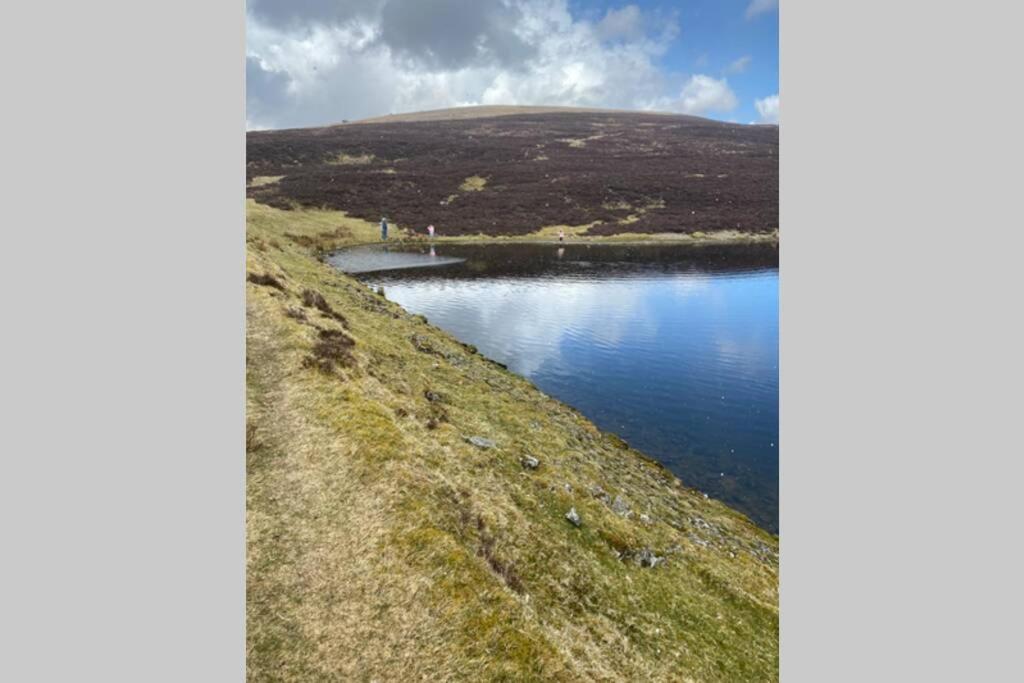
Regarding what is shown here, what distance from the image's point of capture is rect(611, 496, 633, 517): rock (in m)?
19.3

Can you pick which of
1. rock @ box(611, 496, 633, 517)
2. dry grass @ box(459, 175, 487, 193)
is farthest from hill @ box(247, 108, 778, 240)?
rock @ box(611, 496, 633, 517)

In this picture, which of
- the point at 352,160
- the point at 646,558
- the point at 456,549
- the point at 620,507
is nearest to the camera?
the point at 456,549

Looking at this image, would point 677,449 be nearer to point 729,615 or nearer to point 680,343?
point 729,615

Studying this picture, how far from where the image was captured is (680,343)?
4612 cm

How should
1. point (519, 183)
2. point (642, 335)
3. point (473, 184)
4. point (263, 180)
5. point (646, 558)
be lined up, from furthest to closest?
1. point (519, 183)
2. point (473, 184)
3. point (263, 180)
4. point (642, 335)
5. point (646, 558)

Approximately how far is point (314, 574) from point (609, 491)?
40.7 ft

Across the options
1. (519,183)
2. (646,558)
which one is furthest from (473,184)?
(646,558)

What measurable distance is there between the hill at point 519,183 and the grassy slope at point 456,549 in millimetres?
81210

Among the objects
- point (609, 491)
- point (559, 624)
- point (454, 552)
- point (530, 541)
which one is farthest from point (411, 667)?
point (609, 491)

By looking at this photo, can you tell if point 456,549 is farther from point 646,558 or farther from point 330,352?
point 330,352

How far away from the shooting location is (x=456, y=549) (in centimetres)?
1199

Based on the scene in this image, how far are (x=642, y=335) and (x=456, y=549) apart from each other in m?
Answer: 38.4

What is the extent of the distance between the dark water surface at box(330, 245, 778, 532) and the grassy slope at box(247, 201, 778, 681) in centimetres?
573

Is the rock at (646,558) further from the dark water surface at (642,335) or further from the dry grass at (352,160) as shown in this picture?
the dry grass at (352,160)
